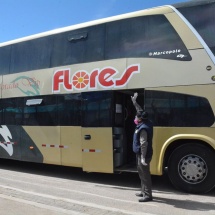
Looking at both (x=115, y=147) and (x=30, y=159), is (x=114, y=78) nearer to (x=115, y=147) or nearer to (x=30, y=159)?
(x=115, y=147)

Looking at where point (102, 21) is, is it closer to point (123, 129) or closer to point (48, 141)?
point (123, 129)

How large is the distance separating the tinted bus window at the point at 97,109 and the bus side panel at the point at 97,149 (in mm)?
171

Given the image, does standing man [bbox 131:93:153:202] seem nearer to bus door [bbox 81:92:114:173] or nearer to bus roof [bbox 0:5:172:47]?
bus door [bbox 81:92:114:173]

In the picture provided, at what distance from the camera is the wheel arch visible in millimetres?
7297

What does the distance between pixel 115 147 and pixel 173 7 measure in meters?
3.51

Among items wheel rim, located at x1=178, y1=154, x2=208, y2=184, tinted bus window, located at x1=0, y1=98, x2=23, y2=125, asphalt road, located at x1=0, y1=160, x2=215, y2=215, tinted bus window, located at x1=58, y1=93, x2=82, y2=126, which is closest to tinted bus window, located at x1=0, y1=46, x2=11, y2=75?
tinted bus window, located at x1=0, y1=98, x2=23, y2=125

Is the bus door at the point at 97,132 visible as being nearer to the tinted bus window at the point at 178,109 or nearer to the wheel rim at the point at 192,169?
the tinted bus window at the point at 178,109

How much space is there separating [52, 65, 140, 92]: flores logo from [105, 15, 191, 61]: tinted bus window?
382 mm

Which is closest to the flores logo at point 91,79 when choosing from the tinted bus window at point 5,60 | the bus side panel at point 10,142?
the bus side panel at point 10,142

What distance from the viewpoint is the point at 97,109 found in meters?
8.80

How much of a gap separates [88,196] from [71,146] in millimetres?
2107

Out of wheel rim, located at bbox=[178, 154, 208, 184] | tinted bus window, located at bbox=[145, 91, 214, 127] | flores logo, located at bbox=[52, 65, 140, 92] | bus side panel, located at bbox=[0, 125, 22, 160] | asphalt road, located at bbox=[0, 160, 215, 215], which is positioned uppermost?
flores logo, located at bbox=[52, 65, 140, 92]

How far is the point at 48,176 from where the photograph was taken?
33.5 ft

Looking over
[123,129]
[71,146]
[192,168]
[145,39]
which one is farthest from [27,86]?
[192,168]
